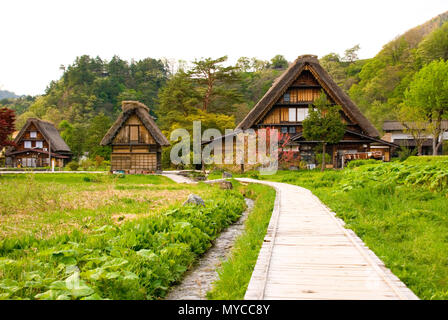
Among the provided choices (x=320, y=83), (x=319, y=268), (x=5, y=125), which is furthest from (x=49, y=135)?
(x=319, y=268)

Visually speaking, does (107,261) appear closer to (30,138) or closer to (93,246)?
(93,246)

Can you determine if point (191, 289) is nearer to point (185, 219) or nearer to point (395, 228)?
point (185, 219)

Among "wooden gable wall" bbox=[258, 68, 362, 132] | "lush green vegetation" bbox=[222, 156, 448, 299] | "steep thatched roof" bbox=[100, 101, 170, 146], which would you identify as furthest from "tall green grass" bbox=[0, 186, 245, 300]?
"steep thatched roof" bbox=[100, 101, 170, 146]

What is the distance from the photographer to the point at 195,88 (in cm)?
4419

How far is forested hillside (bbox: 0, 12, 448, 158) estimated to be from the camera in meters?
42.6

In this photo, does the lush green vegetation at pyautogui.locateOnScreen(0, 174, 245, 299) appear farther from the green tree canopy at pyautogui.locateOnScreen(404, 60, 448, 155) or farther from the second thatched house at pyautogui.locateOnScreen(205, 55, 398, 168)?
the green tree canopy at pyautogui.locateOnScreen(404, 60, 448, 155)

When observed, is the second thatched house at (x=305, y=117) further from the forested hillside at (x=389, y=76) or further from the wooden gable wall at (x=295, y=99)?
the forested hillside at (x=389, y=76)

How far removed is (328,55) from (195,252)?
258ft

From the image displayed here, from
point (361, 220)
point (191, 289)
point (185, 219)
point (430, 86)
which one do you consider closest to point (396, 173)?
point (361, 220)

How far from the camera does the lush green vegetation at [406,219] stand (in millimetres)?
4355

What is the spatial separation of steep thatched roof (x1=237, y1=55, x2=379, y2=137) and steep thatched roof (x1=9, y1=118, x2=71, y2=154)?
3102 centimetres

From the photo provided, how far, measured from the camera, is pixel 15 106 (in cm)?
7825

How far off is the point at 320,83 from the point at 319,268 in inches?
933

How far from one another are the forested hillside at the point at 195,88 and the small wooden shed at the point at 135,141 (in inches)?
343
